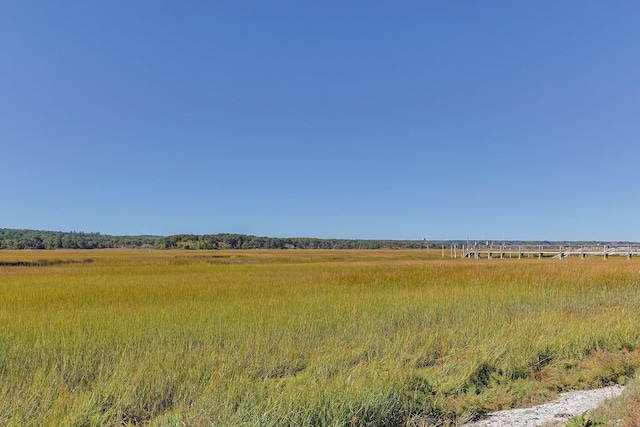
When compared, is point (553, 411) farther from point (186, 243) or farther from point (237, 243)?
point (237, 243)

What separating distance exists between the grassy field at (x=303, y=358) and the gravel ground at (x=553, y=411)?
228mm

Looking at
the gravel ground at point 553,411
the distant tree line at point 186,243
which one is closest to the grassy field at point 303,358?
the gravel ground at point 553,411

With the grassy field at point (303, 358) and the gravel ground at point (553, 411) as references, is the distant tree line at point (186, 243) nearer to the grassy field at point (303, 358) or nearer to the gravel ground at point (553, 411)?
the grassy field at point (303, 358)

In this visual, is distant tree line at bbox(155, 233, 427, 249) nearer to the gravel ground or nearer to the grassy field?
the grassy field

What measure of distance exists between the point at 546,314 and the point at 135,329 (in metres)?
9.56

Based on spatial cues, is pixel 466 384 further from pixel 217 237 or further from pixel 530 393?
pixel 217 237

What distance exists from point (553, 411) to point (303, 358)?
12.3 ft

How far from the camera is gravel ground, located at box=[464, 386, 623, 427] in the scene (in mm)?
4520

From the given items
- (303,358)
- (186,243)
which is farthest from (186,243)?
(303,358)

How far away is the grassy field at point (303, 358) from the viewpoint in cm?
464

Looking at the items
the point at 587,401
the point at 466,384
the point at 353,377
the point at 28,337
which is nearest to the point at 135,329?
the point at 28,337

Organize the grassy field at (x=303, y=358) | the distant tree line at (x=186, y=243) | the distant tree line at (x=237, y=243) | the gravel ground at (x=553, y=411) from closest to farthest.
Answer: the gravel ground at (x=553, y=411), the grassy field at (x=303, y=358), the distant tree line at (x=186, y=243), the distant tree line at (x=237, y=243)

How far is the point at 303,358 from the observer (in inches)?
272

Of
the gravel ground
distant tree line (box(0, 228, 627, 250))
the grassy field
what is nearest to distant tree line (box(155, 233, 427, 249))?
distant tree line (box(0, 228, 627, 250))
